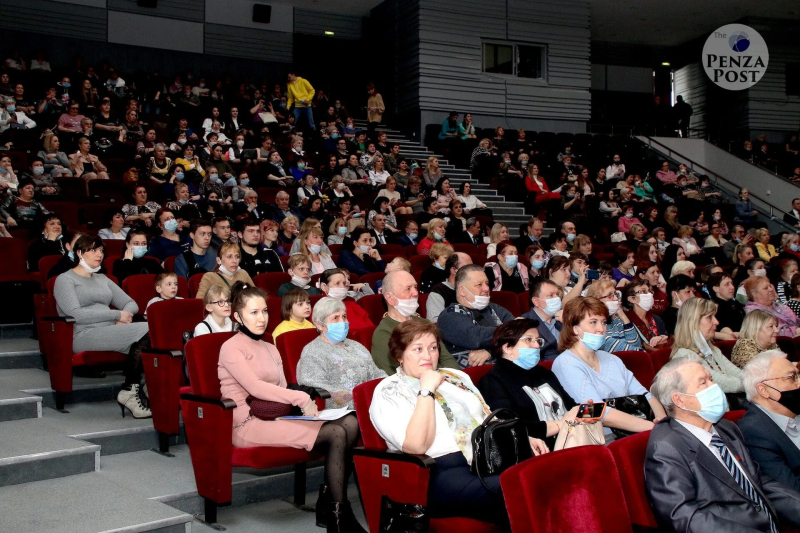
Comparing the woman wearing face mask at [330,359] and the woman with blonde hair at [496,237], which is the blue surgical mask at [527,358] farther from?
the woman with blonde hair at [496,237]

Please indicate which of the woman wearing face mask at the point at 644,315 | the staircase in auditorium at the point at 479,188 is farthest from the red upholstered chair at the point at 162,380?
the staircase in auditorium at the point at 479,188

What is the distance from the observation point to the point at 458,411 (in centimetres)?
278

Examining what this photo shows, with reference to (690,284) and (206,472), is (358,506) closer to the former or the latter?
(206,472)

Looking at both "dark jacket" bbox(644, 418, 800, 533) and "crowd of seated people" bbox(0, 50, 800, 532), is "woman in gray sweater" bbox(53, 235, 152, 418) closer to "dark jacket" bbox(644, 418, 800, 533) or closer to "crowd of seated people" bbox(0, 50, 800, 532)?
"crowd of seated people" bbox(0, 50, 800, 532)

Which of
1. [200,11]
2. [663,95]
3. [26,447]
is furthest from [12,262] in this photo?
[663,95]

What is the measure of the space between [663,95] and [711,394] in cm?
1673

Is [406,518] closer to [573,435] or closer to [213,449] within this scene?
[573,435]

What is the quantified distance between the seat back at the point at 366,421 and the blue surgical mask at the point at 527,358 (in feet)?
2.05

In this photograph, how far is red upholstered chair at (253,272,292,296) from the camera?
214 inches

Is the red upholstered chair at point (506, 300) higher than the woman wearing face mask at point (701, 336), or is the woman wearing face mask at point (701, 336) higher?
the red upholstered chair at point (506, 300)

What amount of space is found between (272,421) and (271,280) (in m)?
2.39

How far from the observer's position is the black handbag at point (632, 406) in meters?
3.18

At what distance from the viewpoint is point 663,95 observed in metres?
17.8

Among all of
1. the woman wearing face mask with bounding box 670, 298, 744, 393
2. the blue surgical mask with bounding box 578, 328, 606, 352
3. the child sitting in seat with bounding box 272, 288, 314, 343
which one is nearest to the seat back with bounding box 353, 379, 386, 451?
the blue surgical mask with bounding box 578, 328, 606, 352
